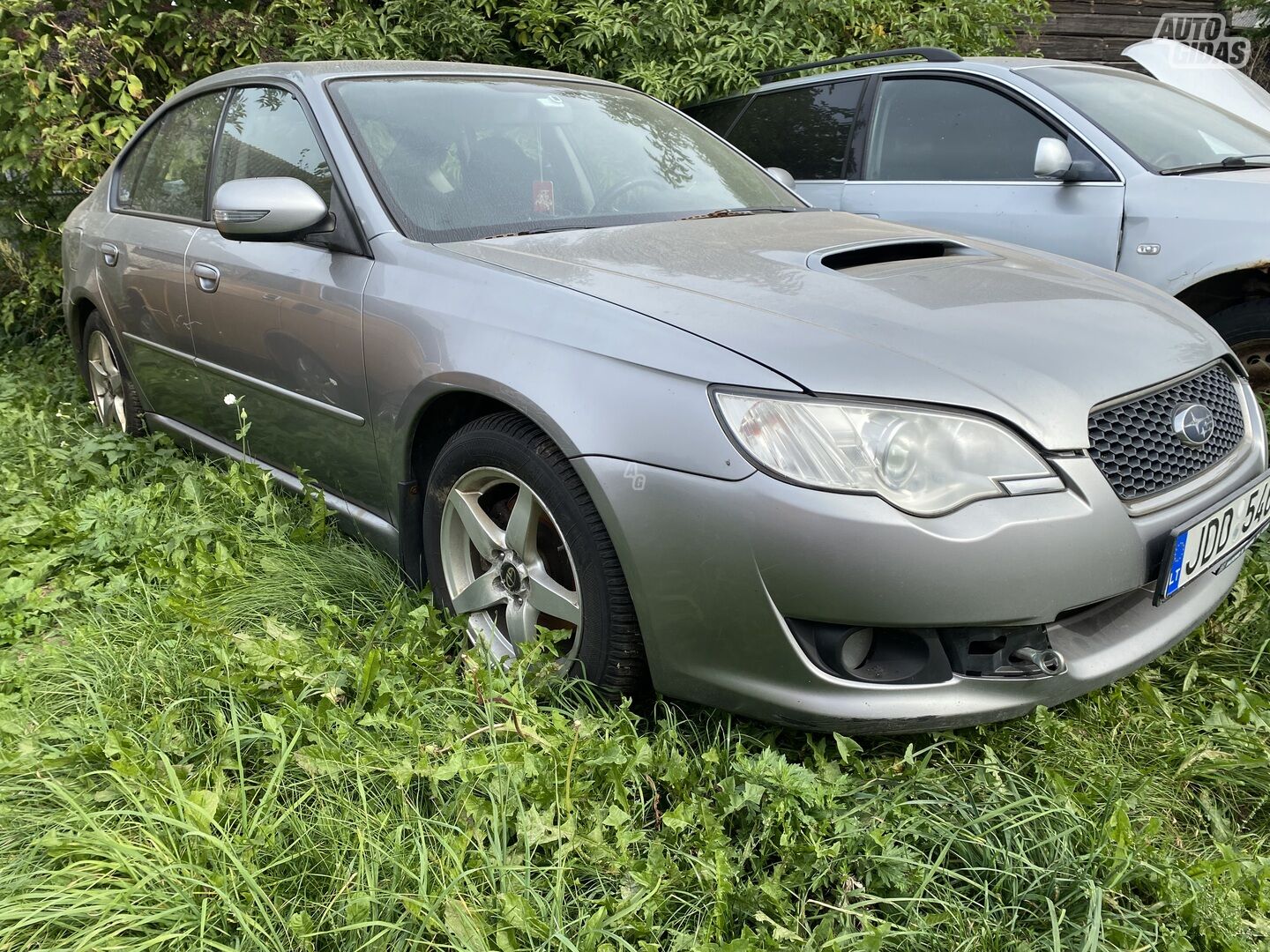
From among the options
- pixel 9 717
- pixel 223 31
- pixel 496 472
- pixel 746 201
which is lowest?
pixel 9 717

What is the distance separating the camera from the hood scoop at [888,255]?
2219 mm

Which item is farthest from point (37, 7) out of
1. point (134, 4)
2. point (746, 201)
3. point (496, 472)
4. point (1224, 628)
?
point (1224, 628)

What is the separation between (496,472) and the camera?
6.91 feet

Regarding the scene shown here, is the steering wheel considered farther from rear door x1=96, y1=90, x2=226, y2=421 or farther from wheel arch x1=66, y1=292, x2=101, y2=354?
wheel arch x1=66, y1=292, x2=101, y2=354

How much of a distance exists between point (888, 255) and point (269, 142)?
180 centimetres

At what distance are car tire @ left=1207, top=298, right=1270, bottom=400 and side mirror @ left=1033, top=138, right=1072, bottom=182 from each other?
0.73 m

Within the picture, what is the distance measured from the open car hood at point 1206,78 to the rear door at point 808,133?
2.26m

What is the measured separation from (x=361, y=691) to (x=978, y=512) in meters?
1.21

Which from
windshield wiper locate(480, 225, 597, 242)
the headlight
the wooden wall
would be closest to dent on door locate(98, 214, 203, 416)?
windshield wiper locate(480, 225, 597, 242)

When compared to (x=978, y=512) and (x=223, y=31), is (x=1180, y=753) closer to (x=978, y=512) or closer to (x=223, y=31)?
(x=978, y=512)

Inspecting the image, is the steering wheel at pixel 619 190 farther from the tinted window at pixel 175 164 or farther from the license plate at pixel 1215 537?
the license plate at pixel 1215 537

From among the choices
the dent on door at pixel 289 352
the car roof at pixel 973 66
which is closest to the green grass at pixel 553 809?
the dent on door at pixel 289 352

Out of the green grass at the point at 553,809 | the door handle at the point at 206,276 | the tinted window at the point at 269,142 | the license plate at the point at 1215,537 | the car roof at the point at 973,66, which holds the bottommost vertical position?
the green grass at the point at 553,809

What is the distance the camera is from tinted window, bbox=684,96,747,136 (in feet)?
16.4
